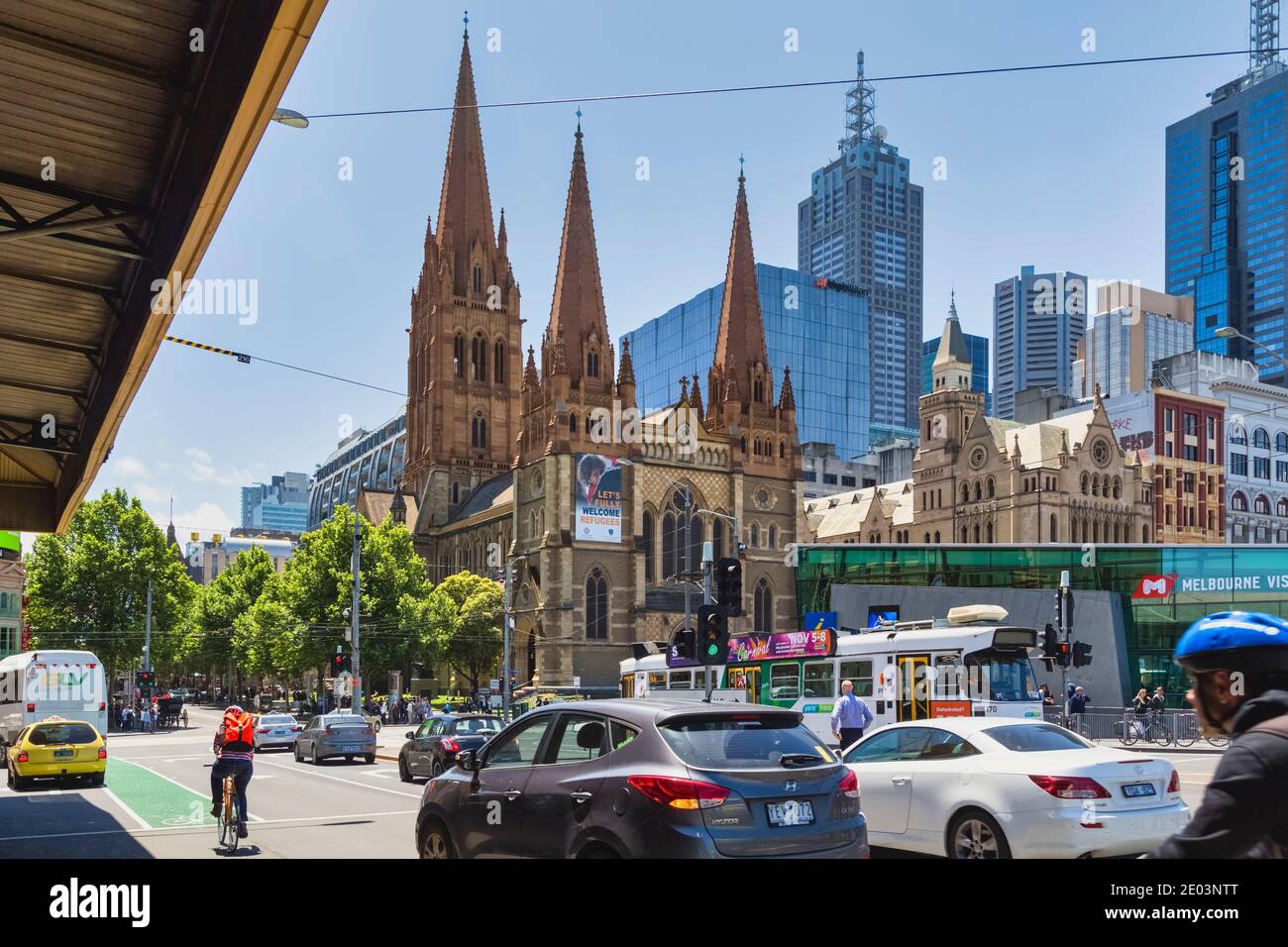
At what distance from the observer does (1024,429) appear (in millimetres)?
89125

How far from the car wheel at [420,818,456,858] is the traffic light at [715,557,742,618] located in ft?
36.7

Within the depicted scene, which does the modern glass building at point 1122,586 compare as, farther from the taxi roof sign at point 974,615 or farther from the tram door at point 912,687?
the tram door at point 912,687

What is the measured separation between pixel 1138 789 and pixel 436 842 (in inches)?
228

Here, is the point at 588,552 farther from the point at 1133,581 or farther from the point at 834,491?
the point at 834,491

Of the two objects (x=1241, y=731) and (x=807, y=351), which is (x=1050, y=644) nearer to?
(x=1241, y=731)

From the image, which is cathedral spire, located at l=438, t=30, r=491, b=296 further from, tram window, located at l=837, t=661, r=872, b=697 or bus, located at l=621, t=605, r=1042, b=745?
tram window, located at l=837, t=661, r=872, b=697

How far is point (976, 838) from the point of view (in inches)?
405

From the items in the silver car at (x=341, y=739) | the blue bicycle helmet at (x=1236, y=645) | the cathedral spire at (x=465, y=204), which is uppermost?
the cathedral spire at (x=465, y=204)

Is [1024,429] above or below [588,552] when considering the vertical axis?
above

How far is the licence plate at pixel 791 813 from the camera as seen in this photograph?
7629 mm

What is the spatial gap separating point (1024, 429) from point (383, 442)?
10560 centimetres

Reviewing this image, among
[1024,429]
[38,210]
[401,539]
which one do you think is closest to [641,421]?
[401,539]

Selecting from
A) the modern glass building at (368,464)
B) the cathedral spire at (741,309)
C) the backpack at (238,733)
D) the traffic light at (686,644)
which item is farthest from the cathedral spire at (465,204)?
the backpack at (238,733)

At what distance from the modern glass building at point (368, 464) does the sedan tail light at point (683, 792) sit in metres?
146
